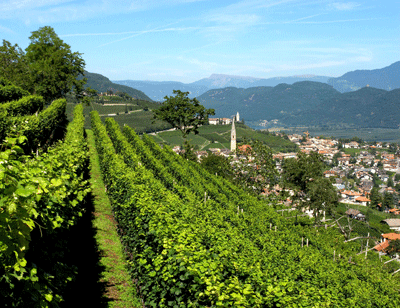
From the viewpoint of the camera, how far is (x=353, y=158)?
649 feet

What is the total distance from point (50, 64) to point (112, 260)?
3762cm

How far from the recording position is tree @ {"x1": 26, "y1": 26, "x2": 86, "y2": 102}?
3984cm

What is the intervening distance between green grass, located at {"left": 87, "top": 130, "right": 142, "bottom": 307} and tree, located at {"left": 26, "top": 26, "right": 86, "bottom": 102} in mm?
30130

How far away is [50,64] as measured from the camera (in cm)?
4084

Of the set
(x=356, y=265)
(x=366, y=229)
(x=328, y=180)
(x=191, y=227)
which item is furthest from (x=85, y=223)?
(x=366, y=229)

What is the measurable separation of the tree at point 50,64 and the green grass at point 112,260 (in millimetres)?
30130

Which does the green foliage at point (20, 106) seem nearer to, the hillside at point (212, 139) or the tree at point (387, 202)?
the hillside at point (212, 139)

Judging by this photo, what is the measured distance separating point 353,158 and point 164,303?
213463mm

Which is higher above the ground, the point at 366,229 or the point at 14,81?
the point at 14,81

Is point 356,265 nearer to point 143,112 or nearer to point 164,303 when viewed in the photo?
point 164,303

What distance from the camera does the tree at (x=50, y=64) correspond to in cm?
3984

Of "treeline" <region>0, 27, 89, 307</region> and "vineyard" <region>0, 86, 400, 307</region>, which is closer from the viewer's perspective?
"treeline" <region>0, 27, 89, 307</region>

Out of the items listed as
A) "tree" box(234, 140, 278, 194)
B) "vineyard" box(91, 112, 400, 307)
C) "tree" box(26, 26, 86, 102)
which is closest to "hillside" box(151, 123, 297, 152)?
"tree" box(26, 26, 86, 102)

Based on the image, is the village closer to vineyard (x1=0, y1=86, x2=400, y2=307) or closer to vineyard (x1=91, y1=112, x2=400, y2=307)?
vineyard (x1=91, y1=112, x2=400, y2=307)
